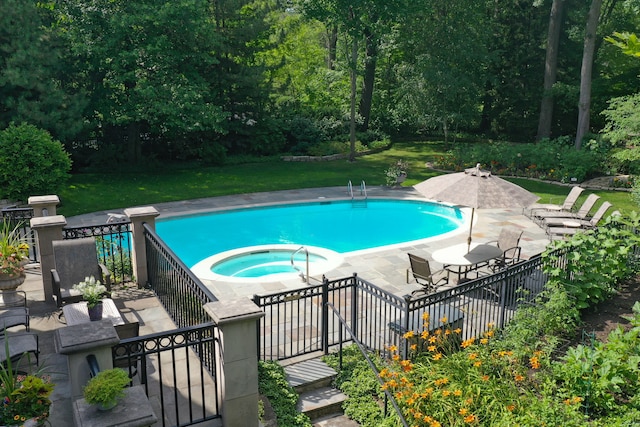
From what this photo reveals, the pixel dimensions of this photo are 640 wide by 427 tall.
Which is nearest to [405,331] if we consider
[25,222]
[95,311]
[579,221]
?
[95,311]

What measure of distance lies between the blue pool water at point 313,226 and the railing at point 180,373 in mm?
8671

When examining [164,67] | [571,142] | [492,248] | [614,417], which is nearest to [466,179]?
[492,248]

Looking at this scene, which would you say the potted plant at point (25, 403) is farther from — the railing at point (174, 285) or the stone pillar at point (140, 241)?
the stone pillar at point (140, 241)

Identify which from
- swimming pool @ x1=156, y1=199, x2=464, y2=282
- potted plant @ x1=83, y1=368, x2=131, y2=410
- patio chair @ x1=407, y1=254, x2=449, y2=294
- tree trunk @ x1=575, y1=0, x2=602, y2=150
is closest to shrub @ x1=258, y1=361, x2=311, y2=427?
potted plant @ x1=83, y1=368, x2=131, y2=410

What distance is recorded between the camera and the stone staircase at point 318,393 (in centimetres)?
737

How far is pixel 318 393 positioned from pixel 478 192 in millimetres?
5782

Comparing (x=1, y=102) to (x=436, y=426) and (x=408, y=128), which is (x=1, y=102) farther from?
(x=408, y=128)

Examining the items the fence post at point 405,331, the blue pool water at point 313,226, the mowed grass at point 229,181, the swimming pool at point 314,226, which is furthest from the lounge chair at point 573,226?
the fence post at point 405,331

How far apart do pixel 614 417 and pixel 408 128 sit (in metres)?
32.1

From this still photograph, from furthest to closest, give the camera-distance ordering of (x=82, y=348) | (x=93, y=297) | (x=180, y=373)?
(x=93, y=297) < (x=180, y=373) < (x=82, y=348)

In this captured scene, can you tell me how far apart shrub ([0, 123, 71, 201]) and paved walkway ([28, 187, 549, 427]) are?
1509 millimetres

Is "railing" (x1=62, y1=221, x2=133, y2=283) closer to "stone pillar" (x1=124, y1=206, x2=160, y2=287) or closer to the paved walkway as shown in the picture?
"stone pillar" (x1=124, y1=206, x2=160, y2=287)

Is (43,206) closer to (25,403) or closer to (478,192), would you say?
(25,403)

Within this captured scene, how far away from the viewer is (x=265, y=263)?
591 inches
